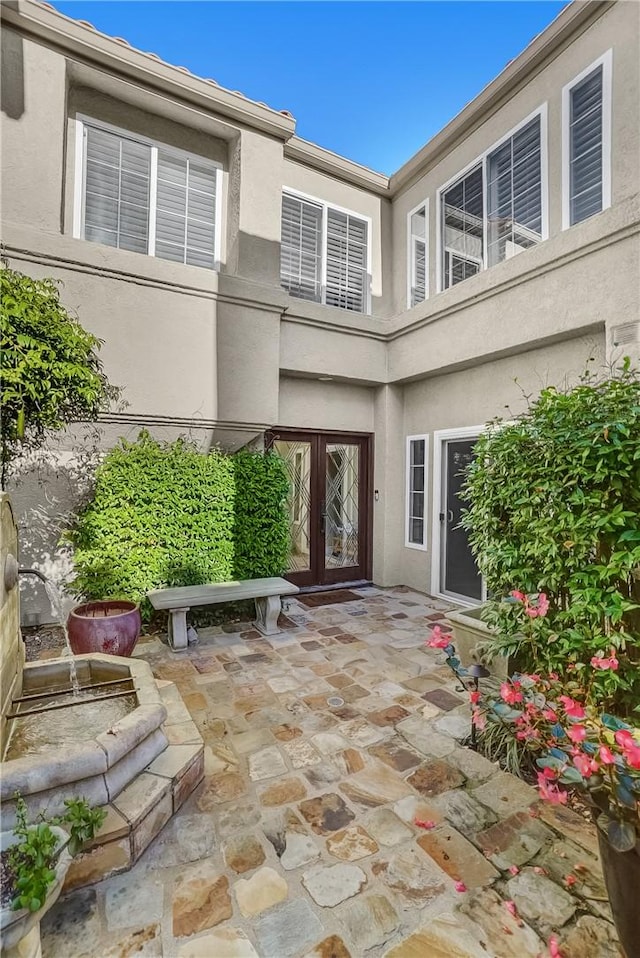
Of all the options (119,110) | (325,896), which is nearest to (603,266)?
(325,896)

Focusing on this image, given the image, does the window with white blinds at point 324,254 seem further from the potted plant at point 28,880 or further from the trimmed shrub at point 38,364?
the potted plant at point 28,880

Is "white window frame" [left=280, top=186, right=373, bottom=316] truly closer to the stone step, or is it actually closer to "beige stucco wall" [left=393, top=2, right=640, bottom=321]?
"beige stucco wall" [left=393, top=2, right=640, bottom=321]

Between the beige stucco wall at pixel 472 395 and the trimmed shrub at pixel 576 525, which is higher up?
the beige stucco wall at pixel 472 395

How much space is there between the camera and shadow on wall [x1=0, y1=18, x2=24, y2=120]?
5.19m

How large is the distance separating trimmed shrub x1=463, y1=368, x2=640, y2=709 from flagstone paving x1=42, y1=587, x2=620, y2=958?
98 cm

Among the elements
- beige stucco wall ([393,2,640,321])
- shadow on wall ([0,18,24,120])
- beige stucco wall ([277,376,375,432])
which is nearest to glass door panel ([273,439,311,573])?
beige stucco wall ([277,376,375,432])

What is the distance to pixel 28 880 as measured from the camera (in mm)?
1445

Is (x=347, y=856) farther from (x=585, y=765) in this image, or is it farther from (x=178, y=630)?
(x=178, y=630)

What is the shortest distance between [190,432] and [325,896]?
17.6 ft

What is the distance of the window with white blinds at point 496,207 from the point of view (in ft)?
19.4

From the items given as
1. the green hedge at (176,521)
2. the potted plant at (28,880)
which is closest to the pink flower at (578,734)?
the potted plant at (28,880)

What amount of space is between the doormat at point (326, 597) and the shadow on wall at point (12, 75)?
7532 millimetres

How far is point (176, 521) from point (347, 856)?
14.3 ft

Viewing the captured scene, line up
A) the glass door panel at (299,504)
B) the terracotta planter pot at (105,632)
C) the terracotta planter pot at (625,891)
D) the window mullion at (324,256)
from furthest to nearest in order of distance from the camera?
the glass door panel at (299,504) → the window mullion at (324,256) → the terracotta planter pot at (105,632) → the terracotta planter pot at (625,891)
